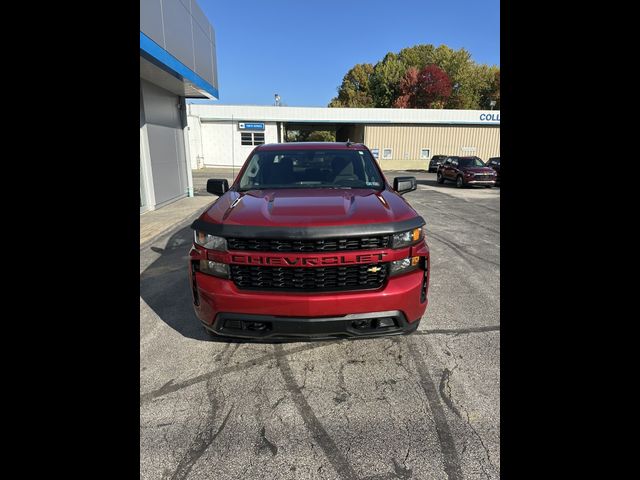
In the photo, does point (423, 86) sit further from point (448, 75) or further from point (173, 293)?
point (173, 293)

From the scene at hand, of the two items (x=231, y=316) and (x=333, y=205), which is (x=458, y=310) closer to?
(x=333, y=205)

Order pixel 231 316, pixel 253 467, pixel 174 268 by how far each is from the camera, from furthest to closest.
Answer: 1. pixel 174 268
2. pixel 231 316
3. pixel 253 467

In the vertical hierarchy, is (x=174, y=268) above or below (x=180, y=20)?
below

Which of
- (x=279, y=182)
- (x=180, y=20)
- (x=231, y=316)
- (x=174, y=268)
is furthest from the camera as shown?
(x=180, y=20)

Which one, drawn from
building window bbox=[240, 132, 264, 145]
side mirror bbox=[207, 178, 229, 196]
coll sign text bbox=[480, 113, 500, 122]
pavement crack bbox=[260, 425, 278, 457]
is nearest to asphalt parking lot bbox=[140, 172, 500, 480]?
pavement crack bbox=[260, 425, 278, 457]

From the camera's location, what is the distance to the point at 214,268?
7.73 feet

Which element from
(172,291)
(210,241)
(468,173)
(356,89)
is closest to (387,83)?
(356,89)

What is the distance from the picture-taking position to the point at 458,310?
3.66 metres

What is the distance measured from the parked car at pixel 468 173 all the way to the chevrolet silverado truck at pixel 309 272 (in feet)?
55.1

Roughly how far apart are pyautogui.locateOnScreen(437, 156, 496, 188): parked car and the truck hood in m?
16.3

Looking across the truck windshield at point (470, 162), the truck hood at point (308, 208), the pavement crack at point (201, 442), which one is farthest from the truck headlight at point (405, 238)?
the truck windshield at point (470, 162)

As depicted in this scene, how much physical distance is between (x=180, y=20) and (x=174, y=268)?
776cm
